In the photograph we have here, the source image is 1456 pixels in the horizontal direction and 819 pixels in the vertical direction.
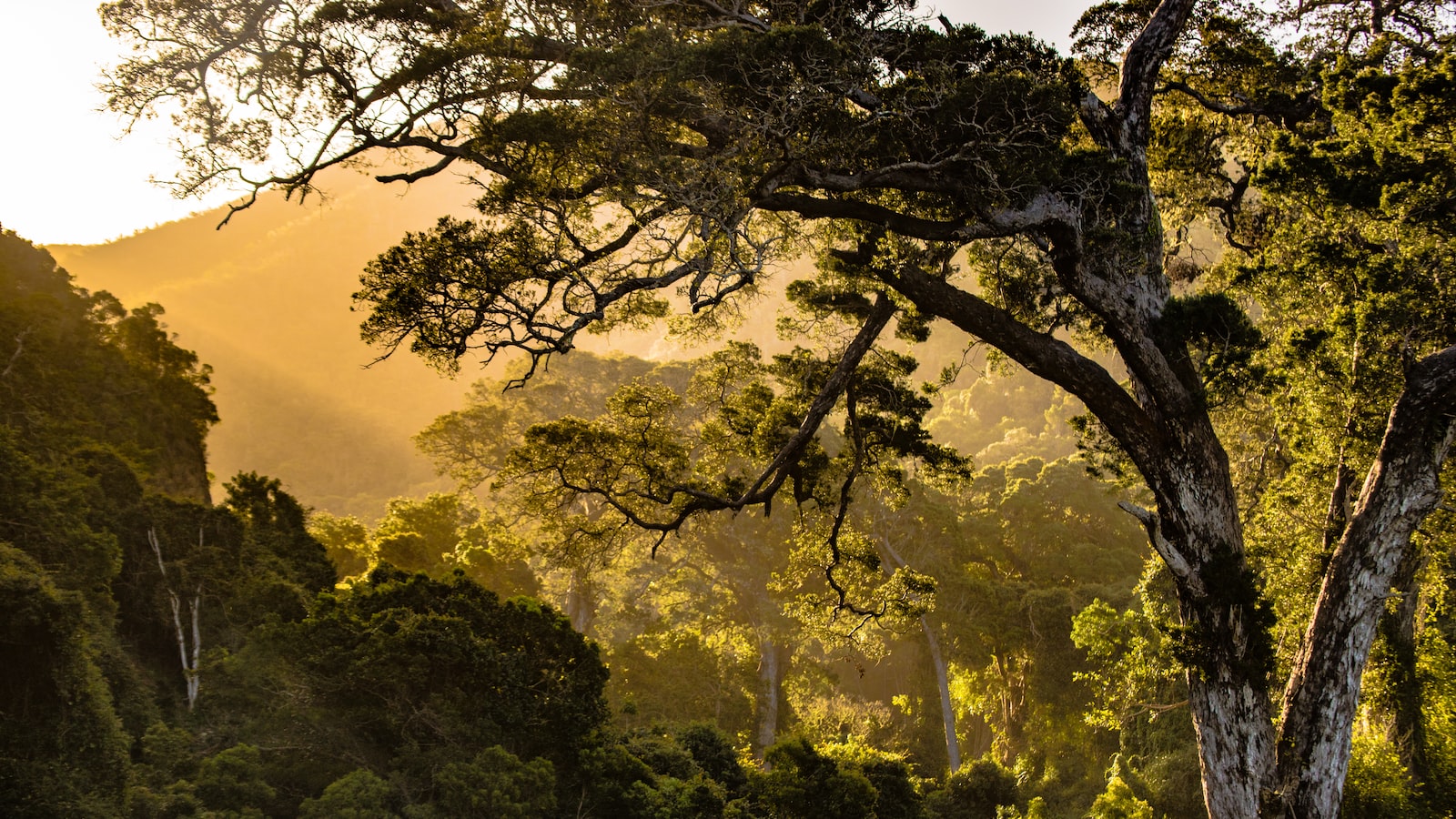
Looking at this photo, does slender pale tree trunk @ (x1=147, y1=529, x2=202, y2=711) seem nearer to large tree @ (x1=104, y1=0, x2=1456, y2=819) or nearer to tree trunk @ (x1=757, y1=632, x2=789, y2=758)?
large tree @ (x1=104, y1=0, x2=1456, y2=819)

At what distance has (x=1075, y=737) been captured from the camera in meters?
23.0

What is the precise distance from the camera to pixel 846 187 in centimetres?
709

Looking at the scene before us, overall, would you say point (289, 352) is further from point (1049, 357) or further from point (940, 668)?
point (1049, 357)

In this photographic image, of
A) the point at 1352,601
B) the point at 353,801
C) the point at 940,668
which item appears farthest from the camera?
the point at 940,668

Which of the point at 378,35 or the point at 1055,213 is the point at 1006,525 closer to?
the point at 1055,213

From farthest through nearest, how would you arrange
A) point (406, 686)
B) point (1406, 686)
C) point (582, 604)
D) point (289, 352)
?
1. point (289, 352)
2. point (582, 604)
3. point (406, 686)
4. point (1406, 686)

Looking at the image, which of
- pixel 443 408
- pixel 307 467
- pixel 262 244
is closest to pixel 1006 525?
pixel 307 467

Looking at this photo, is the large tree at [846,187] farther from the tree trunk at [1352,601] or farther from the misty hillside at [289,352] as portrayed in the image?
the misty hillside at [289,352]

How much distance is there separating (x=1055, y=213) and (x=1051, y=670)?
19.9 m

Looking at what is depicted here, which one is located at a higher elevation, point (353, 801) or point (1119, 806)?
point (1119, 806)

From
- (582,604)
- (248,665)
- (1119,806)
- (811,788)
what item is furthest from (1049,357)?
(582,604)

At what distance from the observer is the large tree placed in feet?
21.4

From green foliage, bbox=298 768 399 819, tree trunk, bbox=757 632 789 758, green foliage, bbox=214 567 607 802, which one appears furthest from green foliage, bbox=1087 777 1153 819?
green foliage, bbox=298 768 399 819

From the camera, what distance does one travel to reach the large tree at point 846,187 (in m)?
6.52
